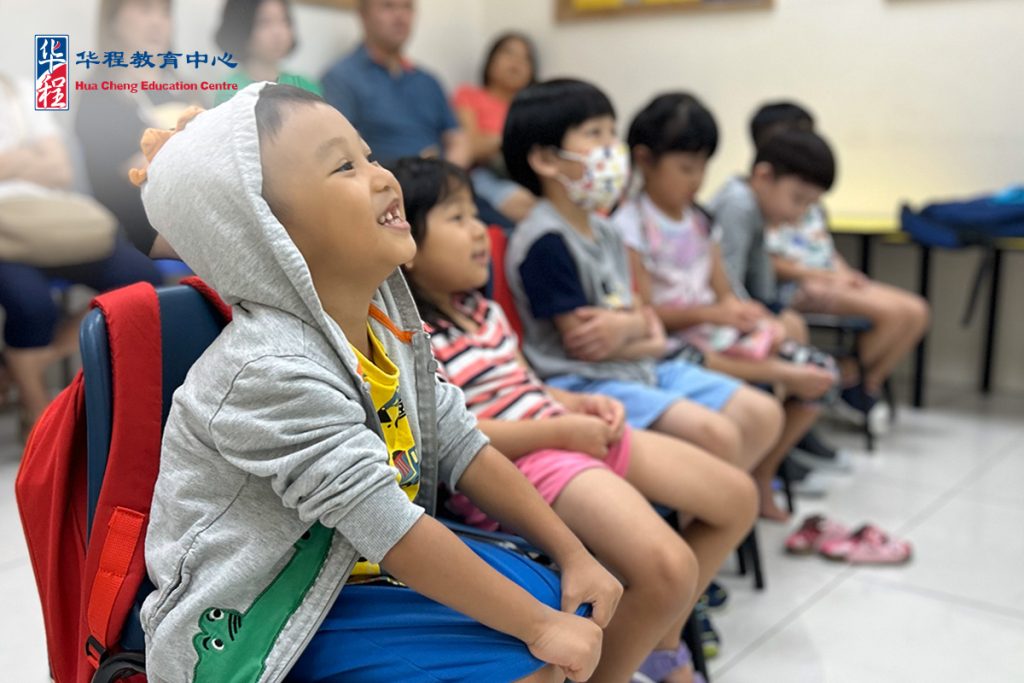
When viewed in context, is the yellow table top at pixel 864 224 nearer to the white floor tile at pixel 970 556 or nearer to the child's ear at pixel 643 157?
the white floor tile at pixel 970 556

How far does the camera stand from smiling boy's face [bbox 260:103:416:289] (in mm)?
878

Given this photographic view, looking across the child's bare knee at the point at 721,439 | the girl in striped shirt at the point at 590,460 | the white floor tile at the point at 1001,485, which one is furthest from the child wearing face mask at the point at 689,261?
the girl in striped shirt at the point at 590,460

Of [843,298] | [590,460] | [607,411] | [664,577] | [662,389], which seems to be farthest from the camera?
[843,298]

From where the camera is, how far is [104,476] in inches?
37.4

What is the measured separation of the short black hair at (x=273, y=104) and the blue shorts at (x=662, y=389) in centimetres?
95

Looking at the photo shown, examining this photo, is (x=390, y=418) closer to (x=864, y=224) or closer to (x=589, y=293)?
(x=589, y=293)

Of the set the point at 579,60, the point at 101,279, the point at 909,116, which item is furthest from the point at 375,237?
the point at 579,60

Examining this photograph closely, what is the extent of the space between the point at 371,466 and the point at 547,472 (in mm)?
518

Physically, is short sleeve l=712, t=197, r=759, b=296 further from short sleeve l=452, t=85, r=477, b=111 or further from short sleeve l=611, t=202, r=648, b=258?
short sleeve l=452, t=85, r=477, b=111

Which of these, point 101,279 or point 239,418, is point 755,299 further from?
point 239,418

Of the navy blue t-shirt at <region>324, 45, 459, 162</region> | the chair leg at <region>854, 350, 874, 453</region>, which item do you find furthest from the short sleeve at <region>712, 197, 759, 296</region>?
the navy blue t-shirt at <region>324, 45, 459, 162</region>

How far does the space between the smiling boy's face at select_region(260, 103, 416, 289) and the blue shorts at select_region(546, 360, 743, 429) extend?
33.9 inches

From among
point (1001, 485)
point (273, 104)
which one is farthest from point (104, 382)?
point (1001, 485)

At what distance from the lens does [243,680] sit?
88cm
